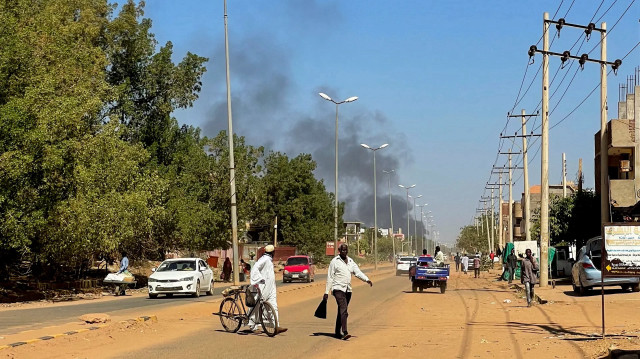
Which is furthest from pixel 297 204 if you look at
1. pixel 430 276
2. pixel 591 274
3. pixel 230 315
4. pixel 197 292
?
pixel 230 315

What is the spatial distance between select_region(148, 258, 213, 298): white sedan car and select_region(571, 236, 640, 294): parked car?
15.2 metres

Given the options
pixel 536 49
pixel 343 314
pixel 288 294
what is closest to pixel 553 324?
pixel 343 314

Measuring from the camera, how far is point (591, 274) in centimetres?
3175

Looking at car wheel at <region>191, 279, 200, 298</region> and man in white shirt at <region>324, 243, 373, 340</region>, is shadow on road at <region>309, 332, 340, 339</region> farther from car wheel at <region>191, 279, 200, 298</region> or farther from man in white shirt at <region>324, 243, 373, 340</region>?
car wheel at <region>191, 279, 200, 298</region>

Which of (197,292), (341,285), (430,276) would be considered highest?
(341,285)

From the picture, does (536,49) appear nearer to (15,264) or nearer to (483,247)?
(15,264)

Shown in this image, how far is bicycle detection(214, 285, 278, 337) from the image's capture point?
1766cm

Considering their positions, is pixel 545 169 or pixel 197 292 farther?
pixel 545 169

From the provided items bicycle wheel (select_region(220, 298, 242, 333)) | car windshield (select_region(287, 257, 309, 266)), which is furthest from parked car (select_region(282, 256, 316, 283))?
bicycle wheel (select_region(220, 298, 242, 333))

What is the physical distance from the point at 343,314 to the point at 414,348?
1866mm

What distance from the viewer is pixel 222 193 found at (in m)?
70.1

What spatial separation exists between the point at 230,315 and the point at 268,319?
1.37 metres

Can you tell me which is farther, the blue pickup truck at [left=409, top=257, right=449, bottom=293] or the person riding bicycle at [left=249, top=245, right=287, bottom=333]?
the blue pickup truck at [left=409, top=257, right=449, bottom=293]

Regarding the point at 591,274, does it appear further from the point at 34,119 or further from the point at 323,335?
the point at 34,119
